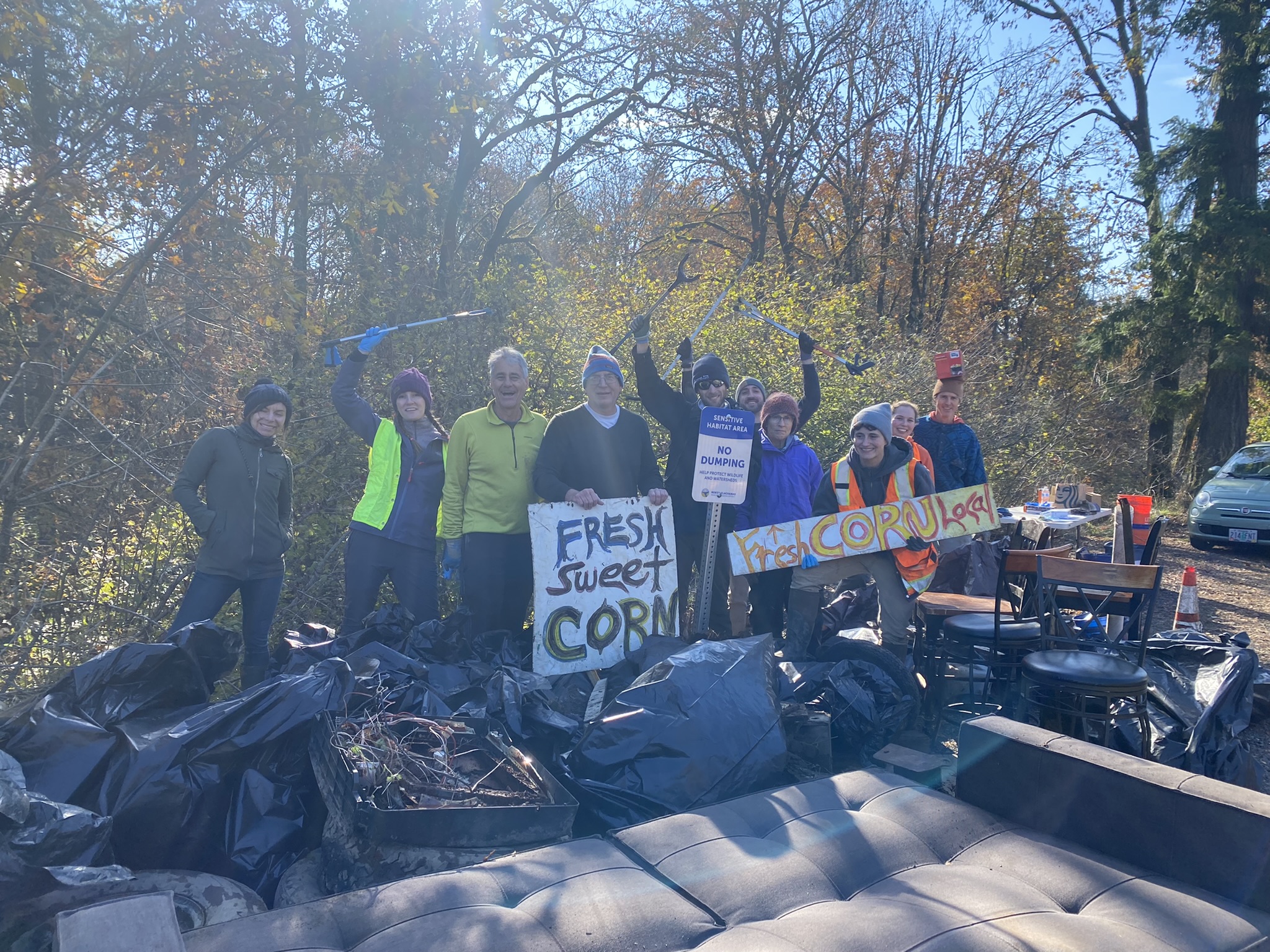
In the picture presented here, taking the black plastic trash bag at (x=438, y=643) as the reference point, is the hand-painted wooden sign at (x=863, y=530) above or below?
above

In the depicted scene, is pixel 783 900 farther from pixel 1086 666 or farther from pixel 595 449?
pixel 595 449

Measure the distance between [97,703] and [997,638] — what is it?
158 inches

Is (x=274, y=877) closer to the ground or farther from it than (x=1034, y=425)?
closer to the ground

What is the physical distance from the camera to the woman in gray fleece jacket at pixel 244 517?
4336 millimetres

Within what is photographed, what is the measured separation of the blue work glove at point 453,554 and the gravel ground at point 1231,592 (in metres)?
3.93

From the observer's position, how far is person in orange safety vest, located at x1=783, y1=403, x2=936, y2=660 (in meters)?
4.99

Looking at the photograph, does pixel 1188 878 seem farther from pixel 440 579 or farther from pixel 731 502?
pixel 440 579

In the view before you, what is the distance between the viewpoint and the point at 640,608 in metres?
4.86

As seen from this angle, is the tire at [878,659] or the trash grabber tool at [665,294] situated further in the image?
the trash grabber tool at [665,294]

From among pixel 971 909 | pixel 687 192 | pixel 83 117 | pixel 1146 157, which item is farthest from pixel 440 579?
pixel 1146 157

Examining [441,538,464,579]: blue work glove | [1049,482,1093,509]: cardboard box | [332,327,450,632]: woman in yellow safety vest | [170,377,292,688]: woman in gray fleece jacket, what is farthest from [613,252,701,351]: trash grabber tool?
[1049,482,1093,509]: cardboard box

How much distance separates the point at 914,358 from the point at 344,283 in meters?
7.37

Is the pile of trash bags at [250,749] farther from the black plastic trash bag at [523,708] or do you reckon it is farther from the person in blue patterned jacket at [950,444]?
the person in blue patterned jacket at [950,444]

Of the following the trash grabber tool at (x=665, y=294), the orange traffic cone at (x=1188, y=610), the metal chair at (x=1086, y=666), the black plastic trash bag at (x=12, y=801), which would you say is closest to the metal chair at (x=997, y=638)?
the metal chair at (x=1086, y=666)
